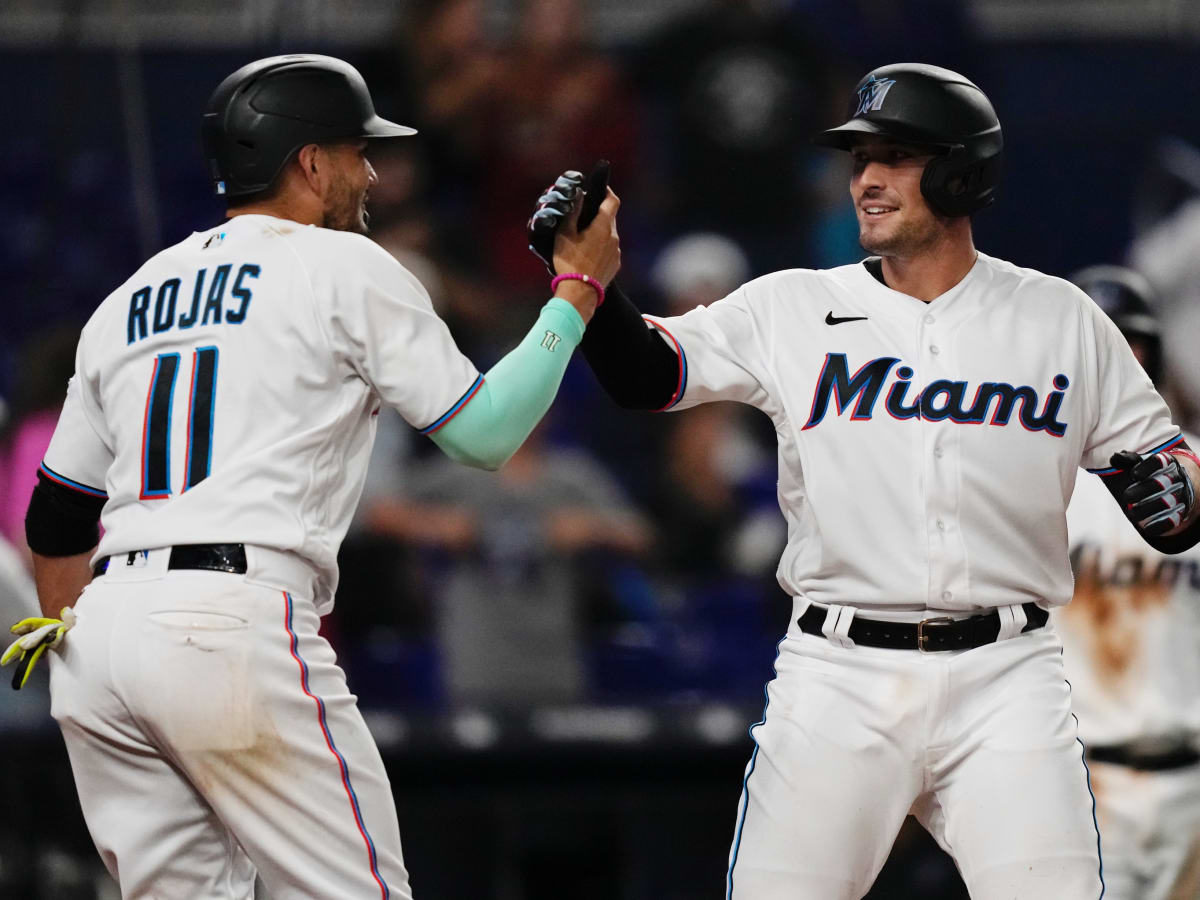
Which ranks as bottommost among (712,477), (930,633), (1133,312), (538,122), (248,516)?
(712,477)

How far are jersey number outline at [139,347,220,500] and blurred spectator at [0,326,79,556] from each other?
100 inches

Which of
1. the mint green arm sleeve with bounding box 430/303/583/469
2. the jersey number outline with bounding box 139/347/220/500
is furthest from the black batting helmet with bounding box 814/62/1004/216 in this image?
the jersey number outline with bounding box 139/347/220/500

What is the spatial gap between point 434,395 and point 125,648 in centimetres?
70

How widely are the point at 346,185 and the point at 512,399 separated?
59 cm

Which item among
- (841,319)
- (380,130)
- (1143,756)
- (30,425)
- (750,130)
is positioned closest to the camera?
(380,130)

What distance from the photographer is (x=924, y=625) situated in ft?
11.1

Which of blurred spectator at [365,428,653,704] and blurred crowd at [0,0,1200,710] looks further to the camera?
blurred crowd at [0,0,1200,710]

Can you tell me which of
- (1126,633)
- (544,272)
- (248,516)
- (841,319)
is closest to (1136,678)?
(1126,633)

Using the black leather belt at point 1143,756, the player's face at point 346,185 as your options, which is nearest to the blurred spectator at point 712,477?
the black leather belt at point 1143,756

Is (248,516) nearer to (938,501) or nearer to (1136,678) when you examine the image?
(938,501)

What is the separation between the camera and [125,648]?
305 cm

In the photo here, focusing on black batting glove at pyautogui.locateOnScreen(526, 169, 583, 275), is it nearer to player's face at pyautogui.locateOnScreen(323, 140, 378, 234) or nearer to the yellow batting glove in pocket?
player's face at pyautogui.locateOnScreen(323, 140, 378, 234)

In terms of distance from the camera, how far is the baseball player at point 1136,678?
446cm

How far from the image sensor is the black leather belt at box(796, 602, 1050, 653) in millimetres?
3381
